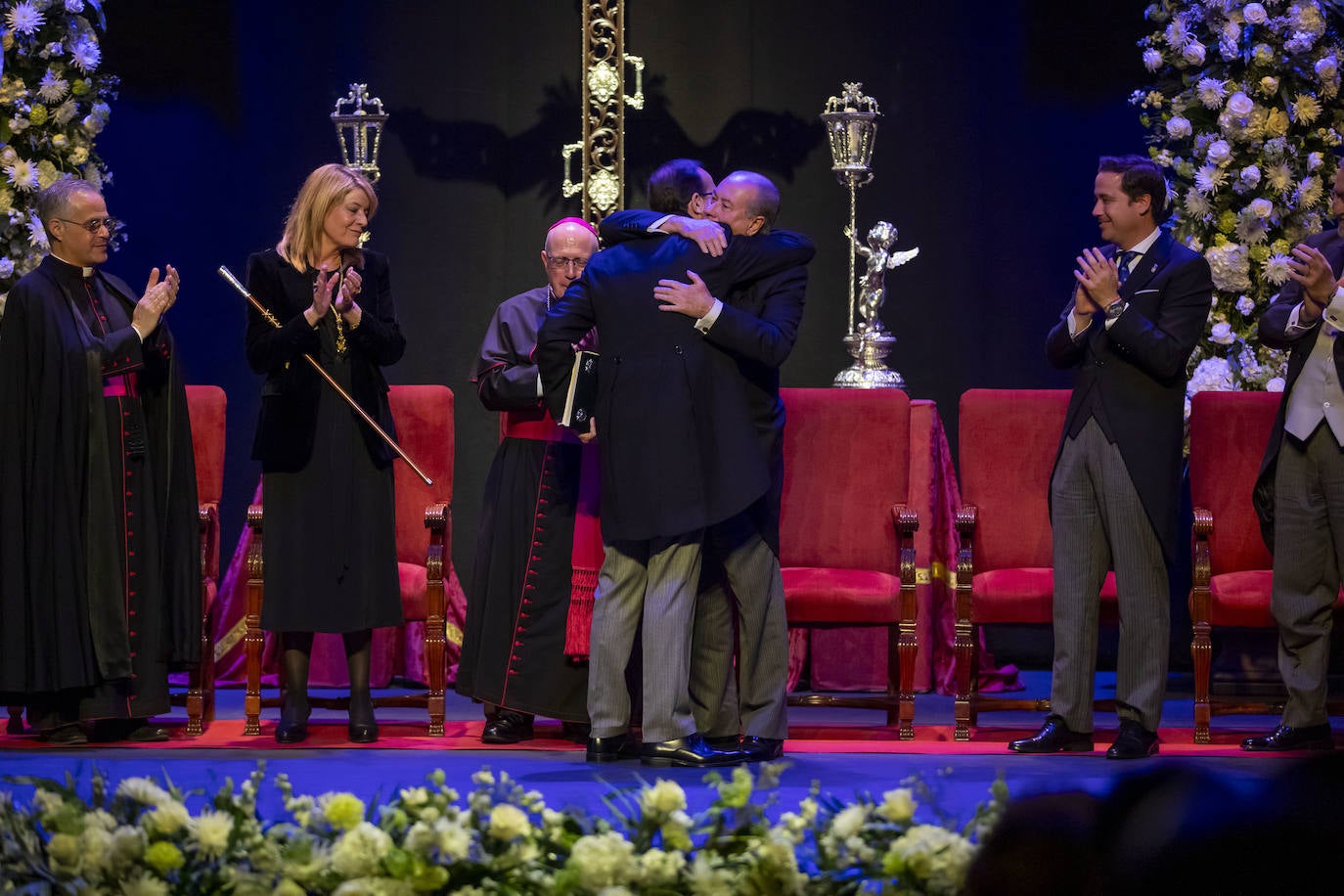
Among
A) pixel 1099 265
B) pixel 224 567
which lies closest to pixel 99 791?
pixel 1099 265

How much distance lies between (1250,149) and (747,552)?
9.80 feet

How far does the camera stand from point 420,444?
5953 mm

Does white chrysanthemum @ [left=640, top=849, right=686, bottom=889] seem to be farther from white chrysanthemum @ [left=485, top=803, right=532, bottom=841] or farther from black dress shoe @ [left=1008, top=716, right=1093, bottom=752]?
black dress shoe @ [left=1008, top=716, right=1093, bottom=752]

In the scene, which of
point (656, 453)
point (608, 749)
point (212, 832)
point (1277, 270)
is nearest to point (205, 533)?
point (608, 749)

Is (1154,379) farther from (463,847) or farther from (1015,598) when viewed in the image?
(463,847)

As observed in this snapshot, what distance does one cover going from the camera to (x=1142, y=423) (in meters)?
4.77

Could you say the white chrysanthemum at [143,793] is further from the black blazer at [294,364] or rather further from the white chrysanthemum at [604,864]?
the black blazer at [294,364]

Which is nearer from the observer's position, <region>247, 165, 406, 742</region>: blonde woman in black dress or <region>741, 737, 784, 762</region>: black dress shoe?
<region>741, 737, 784, 762</region>: black dress shoe

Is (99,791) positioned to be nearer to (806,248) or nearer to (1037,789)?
(1037,789)

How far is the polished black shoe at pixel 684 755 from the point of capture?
4379 mm

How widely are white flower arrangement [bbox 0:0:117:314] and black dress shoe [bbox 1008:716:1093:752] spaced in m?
4.05

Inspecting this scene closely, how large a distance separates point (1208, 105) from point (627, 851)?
4.94m

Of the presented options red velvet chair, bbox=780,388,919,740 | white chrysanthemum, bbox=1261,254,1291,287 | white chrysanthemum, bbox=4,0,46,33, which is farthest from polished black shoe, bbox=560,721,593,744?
white chrysanthemum, bbox=4,0,46,33

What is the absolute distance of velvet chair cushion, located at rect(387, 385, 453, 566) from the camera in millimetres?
5914
